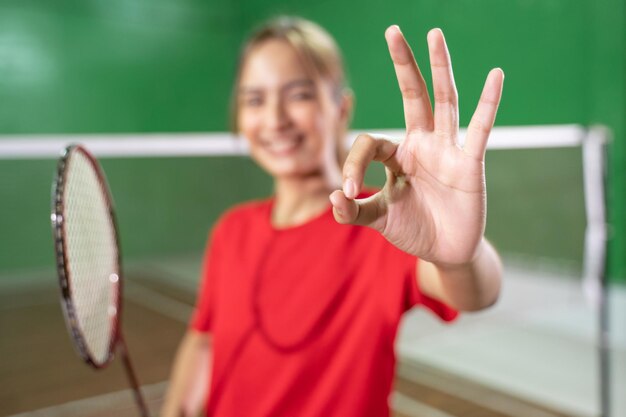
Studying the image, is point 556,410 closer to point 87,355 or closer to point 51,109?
point 87,355

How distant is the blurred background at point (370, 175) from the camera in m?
0.62

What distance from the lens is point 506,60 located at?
52 cm

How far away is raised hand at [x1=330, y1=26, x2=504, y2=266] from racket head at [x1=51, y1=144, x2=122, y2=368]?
0.26 metres

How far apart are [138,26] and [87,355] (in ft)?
14.1

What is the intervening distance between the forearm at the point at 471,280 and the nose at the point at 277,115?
234 mm

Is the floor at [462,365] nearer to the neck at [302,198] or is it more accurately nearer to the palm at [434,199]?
the neck at [302,198]

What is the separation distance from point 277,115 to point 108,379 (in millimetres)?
1882

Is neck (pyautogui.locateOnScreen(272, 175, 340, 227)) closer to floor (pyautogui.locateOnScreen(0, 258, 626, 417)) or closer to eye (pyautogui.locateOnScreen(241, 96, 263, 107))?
eye (pyautogui.locateOnScreen(241, 96, 263, 107))

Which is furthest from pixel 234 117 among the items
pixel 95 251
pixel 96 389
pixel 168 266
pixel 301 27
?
pixel 168 266

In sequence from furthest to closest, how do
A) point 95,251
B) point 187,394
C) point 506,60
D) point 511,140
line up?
point 187,394, point 511,140, point 95,251, point 506,60

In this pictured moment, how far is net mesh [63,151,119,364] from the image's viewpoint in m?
0.56

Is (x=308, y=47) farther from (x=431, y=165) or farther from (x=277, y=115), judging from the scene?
(x=431, y=165)

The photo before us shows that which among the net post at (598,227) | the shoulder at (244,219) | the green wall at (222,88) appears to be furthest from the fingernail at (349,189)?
the net post at (598,227)

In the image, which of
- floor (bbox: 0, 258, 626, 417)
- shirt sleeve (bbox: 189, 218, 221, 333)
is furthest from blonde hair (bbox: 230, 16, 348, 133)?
floor (bbox: 0, 258, 626, 417)
